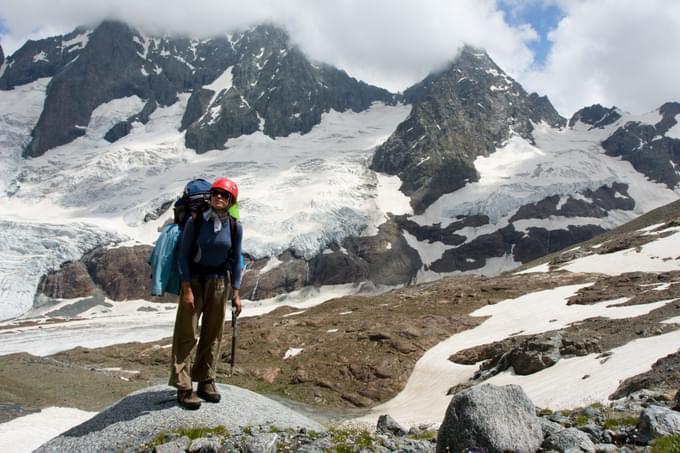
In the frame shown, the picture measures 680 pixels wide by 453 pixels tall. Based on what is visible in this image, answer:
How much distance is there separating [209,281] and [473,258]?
15870 centimetres

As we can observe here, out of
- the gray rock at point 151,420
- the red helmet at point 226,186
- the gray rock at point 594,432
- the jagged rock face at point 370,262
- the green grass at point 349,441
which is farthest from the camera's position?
the jagged rock face at point 370,262

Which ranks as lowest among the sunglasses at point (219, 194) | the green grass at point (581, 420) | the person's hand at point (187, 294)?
the green grass at point (581, 420)

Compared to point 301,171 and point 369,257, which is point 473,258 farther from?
point 301,171

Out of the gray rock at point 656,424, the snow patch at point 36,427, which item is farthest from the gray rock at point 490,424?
the snow patch at point 36,427

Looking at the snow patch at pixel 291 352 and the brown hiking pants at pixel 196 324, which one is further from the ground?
the brown hiking pants at pixel 196 324

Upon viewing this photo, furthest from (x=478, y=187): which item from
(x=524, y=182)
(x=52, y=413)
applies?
(x=52, y=413)

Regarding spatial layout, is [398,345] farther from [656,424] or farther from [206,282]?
[656,424]

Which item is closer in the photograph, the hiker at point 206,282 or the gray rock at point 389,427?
the hiker at point 206,282

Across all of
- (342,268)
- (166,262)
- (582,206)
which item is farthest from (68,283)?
(582,206)

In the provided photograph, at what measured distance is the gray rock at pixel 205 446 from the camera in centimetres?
766

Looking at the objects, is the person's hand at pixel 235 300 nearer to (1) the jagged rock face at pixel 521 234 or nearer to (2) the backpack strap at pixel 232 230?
(2) the backpack strap at pixel 232 230

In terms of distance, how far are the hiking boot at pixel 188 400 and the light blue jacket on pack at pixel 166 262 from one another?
170 cm

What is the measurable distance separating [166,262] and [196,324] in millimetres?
1117

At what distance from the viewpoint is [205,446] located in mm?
7699
